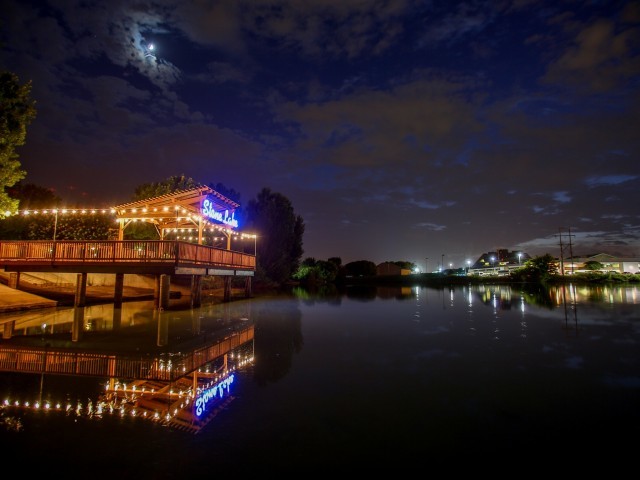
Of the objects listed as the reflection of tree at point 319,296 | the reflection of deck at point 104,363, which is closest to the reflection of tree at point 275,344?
the reflection of deck at point 104,363

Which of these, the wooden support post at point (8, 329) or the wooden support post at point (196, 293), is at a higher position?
the wooden support post at point (196, 293)

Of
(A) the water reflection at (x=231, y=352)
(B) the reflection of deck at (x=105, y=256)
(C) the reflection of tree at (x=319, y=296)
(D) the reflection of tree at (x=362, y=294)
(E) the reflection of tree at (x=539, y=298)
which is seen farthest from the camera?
(D) the reflection of tree at (x=362, y=294)

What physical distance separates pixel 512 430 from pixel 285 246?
155 ft

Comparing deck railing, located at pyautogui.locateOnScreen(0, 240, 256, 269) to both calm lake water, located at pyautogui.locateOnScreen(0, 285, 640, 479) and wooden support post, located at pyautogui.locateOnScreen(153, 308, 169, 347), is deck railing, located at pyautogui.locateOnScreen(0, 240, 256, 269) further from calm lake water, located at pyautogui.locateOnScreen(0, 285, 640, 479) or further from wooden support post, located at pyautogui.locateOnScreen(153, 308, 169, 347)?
calm lake water, located at pyautogui.locateOnScreen(0, 285, 640, 479)

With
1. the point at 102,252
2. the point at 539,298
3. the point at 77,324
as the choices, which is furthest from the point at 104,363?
the point at 539,298

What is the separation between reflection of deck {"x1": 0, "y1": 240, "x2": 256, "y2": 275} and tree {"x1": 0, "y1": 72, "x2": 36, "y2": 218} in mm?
2707

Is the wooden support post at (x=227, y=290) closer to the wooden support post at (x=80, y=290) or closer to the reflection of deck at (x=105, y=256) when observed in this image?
the reflection of deck at (x=105, y=256)

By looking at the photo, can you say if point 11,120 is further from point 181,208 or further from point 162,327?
point 162,327

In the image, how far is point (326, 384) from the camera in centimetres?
689

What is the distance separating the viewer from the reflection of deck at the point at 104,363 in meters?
7.31

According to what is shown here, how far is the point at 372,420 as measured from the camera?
520 centimetres

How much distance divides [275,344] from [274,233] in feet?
136

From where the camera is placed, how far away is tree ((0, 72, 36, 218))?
17.5 metres

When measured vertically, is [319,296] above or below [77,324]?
above
